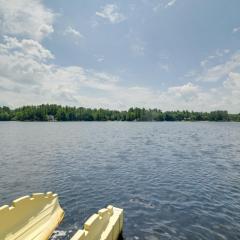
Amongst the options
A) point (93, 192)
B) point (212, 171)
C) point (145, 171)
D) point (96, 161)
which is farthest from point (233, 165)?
point (93, 192)

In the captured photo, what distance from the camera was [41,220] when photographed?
12.5 m

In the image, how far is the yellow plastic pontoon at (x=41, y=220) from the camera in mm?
10127

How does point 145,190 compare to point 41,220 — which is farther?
point 145,190

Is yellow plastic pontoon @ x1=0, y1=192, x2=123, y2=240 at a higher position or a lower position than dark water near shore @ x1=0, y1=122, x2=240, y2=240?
higher

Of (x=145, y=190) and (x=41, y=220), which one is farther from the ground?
(x=41, y=220)

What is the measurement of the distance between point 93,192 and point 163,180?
7.51 m

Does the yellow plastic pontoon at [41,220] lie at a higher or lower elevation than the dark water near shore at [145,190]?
higher

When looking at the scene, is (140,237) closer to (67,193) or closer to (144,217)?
(144,217)

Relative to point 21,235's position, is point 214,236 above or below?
below

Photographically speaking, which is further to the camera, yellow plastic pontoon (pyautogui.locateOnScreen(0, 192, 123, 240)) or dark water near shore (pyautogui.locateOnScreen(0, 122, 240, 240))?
dark water near shore (pyautogui.locateOnScreen(0, 122, 240, 240))

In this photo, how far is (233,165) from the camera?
3200 cm

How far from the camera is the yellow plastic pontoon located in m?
10.1

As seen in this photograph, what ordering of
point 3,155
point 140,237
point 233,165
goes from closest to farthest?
point 140,237
point 233,165
point 3,155

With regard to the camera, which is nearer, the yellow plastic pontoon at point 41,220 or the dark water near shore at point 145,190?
the yellow plastic pontoon at point 41,220
